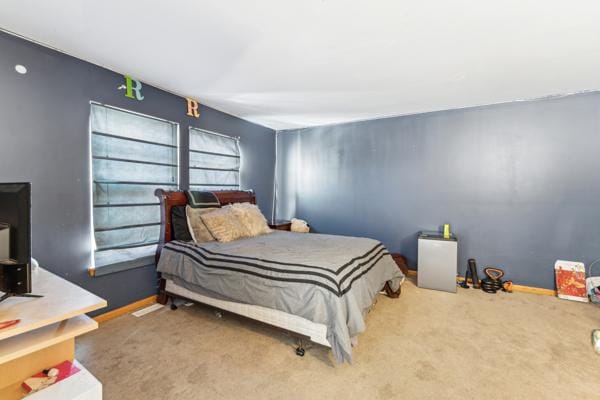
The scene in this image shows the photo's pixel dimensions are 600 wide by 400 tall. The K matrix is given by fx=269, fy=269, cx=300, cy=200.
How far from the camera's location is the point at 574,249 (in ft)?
10.6

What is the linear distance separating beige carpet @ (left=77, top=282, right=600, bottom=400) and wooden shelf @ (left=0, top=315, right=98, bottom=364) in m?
0.85

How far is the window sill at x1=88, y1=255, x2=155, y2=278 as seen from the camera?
2.54m

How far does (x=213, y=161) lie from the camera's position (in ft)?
12.7

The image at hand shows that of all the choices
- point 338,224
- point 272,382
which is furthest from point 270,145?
point 272,382

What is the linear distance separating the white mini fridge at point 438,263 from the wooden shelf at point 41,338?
3.46 metres

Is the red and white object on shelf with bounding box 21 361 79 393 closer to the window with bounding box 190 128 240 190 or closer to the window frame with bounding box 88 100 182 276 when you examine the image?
the window frame with bounding box 88 100 182 276

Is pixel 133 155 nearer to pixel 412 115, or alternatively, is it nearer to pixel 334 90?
pixel 334 90

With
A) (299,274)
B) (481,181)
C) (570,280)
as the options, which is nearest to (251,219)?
(299,274)

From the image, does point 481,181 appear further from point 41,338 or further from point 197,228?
point 41,338

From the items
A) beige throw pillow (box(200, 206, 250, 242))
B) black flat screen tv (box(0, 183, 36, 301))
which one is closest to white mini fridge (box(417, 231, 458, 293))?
beige throw pillow (box(200, 206, 250, 242))

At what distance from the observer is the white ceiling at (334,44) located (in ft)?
5.71

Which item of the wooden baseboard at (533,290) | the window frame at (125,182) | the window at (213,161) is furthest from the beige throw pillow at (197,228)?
A: the wooden baseboard at (533,290)

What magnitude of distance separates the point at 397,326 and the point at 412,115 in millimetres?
2962

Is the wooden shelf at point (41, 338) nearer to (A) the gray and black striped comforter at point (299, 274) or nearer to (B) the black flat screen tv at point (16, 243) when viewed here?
(B) the black flat screen tv at point (16, 243)
